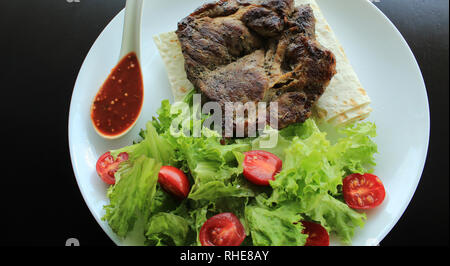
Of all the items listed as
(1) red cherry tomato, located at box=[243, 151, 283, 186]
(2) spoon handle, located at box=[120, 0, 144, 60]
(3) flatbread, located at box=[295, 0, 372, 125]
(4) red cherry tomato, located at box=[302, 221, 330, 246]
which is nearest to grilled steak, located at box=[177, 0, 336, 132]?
(3) flatbread, located at box=[295, 0, 372, 125]

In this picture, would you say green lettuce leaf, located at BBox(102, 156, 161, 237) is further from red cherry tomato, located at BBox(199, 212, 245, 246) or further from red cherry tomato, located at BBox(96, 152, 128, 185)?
red cherry tomato, located at BBox(199, 212, 245, 246)

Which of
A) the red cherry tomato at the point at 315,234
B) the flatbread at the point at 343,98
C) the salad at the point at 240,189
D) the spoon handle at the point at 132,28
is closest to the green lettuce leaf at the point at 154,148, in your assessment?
the salad at the point at 240,189

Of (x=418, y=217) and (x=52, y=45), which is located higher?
(x=52, y=45)

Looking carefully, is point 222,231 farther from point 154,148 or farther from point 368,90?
point 368,90

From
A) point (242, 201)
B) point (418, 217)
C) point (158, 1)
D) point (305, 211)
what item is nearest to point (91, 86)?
point (158, 1)

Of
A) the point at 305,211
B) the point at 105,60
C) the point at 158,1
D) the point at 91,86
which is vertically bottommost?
the point at 305,211

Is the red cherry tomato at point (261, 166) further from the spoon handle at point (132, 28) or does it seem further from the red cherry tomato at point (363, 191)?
the spoon handle at point (132, 28)

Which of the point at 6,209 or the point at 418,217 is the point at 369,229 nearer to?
the point at 418,217

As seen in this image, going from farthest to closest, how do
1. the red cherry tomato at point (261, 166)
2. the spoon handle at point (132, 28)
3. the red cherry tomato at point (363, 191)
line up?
the spoon handle at point (132, 28) < the red cherry tomato at point (363, 191) < the red cherry tomato at point (261, 166)
